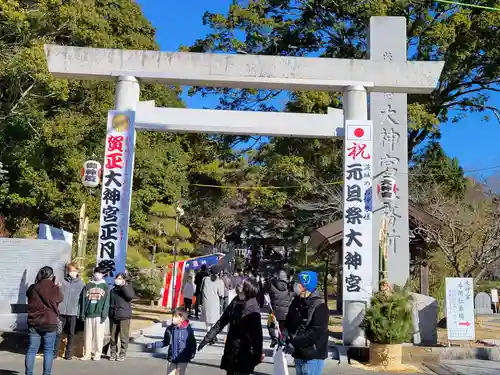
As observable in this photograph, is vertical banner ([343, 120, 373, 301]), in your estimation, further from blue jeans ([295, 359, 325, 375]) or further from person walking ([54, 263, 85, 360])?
blue jeans ([295, 359, 325, 375])

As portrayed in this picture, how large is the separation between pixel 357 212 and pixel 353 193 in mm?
411

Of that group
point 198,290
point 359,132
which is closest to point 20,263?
point 359,132

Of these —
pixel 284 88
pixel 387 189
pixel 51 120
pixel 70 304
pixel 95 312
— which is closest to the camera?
pixel 95 312

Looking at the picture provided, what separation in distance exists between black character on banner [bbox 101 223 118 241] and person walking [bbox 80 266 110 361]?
4.57 feet

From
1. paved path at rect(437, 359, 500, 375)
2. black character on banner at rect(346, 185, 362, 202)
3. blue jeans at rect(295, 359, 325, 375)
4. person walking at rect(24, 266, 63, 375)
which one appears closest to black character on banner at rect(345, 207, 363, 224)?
black character on banner at rect(346, 185, 362, 202)

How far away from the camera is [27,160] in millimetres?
21016

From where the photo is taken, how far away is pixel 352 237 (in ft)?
34.2

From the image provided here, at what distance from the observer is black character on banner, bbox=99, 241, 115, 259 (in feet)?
32.8

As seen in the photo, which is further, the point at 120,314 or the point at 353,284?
the point at 353,284

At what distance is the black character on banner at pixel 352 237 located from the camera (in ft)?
34.1

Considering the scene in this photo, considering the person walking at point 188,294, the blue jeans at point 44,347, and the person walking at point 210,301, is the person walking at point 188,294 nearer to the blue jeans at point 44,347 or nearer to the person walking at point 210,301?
the person walking at point 210,301

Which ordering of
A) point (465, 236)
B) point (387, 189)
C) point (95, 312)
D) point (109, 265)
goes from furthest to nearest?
point (465, 236), point (387, 189), point (109, 265), point (95, 312)

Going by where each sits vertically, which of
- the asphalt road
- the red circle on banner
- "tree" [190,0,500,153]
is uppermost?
"tree" [190,0,500,153]

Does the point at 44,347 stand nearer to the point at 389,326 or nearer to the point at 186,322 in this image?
the point at 186,322
